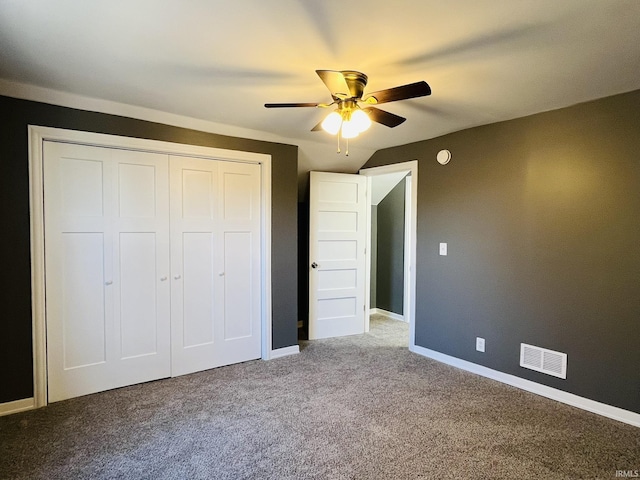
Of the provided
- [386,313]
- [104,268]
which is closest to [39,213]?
[104,268]

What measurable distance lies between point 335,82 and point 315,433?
2170mm

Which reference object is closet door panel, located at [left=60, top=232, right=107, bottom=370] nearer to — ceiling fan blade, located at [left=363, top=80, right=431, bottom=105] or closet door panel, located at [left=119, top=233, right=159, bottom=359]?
closet door panel, located at [left=119, top=233, right=159, bottom=359]

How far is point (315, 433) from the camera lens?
241cm

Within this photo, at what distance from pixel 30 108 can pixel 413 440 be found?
11.5 ft

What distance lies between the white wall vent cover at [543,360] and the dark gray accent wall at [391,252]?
92.7 inches

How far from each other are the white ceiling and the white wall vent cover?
6.41 feet

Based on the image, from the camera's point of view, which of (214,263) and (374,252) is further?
(374,252)

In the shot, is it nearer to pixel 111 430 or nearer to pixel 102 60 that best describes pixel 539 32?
pixel 102 60

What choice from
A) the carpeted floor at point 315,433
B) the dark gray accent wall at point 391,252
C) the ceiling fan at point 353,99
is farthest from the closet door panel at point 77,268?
the dark gray accent wall at point 391,252

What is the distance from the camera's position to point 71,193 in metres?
2.79

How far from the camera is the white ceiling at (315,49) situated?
62.1 inches

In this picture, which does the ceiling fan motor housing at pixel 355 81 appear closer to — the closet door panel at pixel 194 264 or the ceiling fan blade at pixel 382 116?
the ceiling fan blade at pixel 382 116

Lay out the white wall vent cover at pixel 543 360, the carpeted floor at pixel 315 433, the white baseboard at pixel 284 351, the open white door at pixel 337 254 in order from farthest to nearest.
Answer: the open white door at pixel 337 254 → the white baseboard at pixel 284 351 → the white wall vent cover at pixel 543 360 → the carpeted floor at pixel 315 433

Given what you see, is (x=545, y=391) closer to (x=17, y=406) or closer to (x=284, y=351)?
(x=284, y=351)
